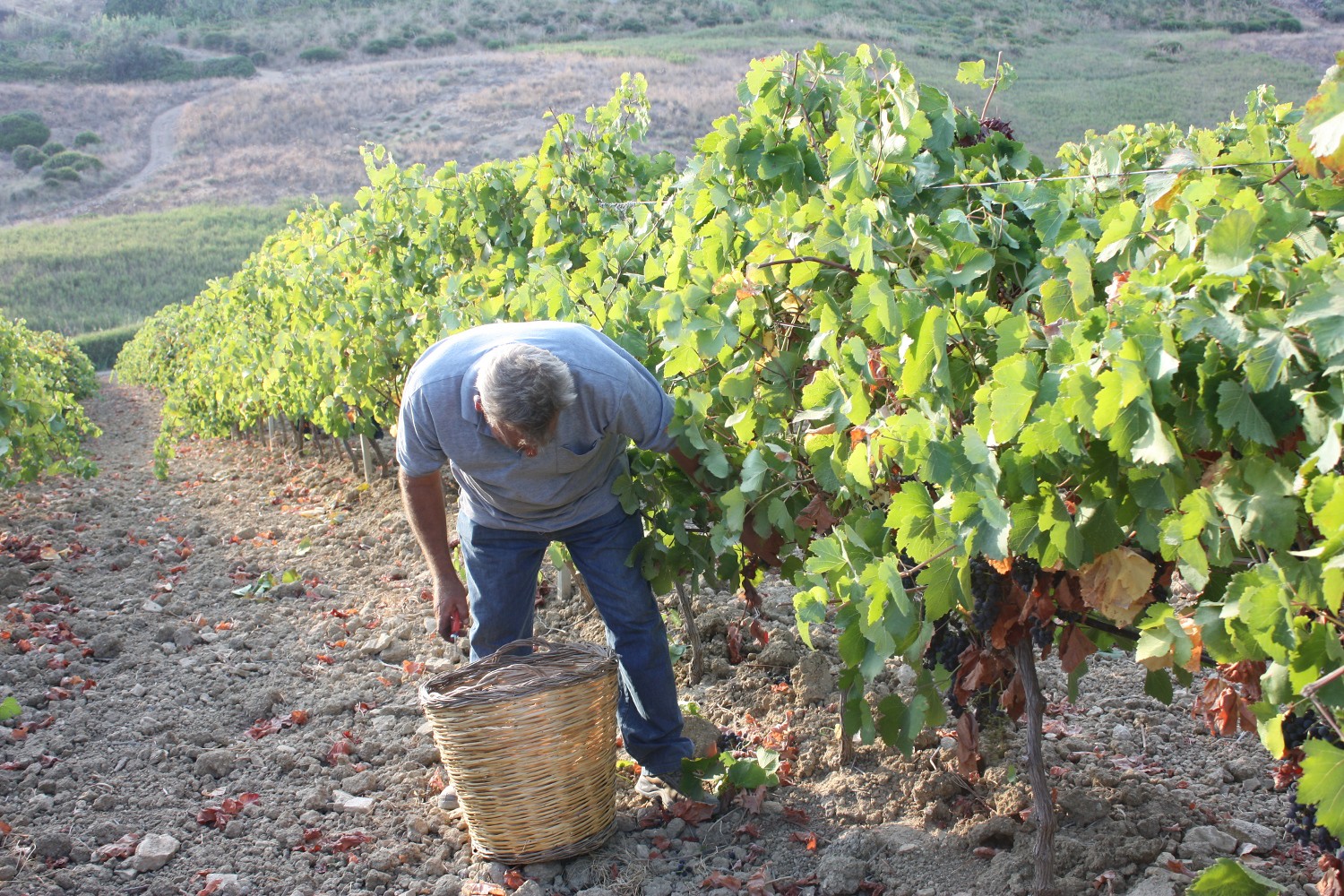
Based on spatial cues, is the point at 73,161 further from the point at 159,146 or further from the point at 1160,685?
the point at 1160,685

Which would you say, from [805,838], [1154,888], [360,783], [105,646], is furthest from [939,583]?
[105,646]

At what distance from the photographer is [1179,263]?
Result: 1.67 meters

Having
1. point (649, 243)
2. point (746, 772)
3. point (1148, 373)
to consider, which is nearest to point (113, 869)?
point (746, 772)

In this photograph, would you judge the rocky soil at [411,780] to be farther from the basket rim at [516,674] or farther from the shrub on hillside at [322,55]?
the shrub on hillside at [322,55]

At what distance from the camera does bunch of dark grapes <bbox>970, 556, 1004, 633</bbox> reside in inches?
88.3

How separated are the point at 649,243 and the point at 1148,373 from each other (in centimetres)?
238

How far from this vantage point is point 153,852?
3053 millimetres

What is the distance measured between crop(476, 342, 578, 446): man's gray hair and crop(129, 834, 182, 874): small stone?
159 centimetres

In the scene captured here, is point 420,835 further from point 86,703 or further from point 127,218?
point 127,218

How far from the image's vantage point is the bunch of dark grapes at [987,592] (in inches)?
88.3

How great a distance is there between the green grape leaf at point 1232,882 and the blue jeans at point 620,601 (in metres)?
1.73

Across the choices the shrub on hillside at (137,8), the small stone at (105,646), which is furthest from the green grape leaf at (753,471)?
the shrub on hillside at (137,8)

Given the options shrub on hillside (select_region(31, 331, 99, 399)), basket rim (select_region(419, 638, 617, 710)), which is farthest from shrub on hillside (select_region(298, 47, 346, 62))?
basket rim (select_region(419, 638, 617, 710))

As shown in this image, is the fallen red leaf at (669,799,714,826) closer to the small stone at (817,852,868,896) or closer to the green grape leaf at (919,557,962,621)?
the small stone at (817,852,868,896)
